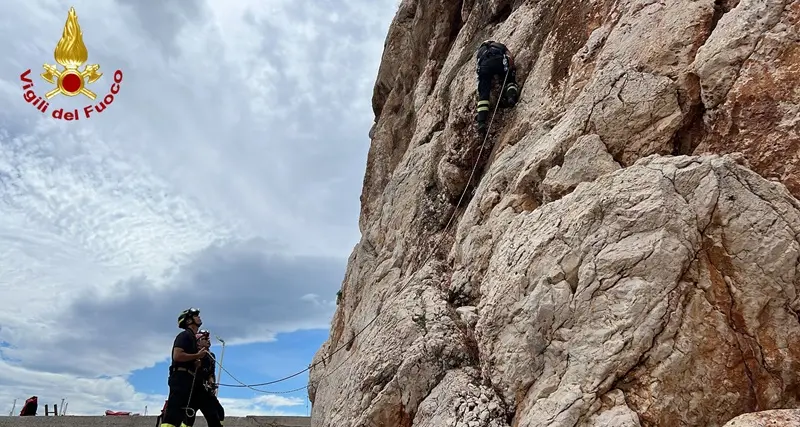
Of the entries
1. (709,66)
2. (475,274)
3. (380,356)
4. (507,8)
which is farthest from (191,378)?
(507,8)

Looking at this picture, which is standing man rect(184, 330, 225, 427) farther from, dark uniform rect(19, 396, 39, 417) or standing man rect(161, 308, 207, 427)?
dark uniform rect(19, 396, 39, 417)

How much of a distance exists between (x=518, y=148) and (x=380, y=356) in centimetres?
404

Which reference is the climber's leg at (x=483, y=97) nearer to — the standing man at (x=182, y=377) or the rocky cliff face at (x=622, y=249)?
the rocky cliff face at (x=622, y=249)

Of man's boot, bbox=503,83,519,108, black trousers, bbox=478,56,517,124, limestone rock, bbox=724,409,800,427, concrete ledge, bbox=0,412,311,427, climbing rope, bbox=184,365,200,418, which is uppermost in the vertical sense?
black trousers, bbox=478,56,517,124

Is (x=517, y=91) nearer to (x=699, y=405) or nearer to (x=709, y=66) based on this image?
(x=709, y=66)

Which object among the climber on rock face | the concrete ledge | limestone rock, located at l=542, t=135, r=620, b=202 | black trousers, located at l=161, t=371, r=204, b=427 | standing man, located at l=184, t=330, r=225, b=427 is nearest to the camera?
limestone rock, located at l=542, t=135, r=620, b=202

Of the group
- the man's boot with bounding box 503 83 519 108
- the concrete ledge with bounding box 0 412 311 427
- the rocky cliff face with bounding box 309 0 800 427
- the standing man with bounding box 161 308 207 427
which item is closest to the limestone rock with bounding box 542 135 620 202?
the rocky cliff face with bounding box 309 0 800 427

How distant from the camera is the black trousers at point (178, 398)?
8734 mm

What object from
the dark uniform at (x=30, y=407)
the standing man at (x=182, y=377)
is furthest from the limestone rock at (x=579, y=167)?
the dark uniform at (x=30, y=407)

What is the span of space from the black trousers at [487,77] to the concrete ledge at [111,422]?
11.7m

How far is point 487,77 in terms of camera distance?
11.1m

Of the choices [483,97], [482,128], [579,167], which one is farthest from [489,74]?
[579,167]

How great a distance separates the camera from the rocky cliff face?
18.2 feet

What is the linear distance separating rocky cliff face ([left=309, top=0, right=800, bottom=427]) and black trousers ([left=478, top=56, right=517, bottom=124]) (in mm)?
319
